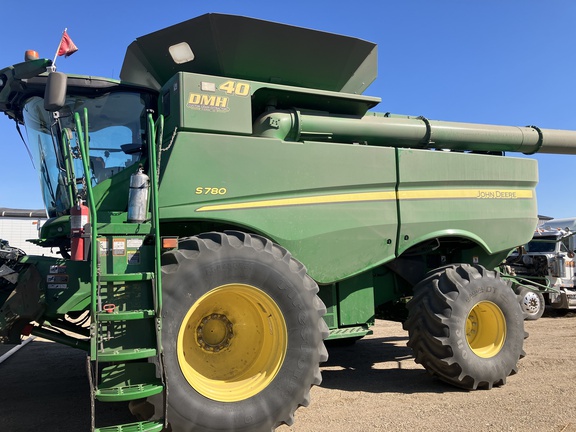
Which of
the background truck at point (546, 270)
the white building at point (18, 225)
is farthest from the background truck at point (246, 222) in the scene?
the white building at point (18, 225)

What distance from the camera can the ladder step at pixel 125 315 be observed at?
3.13m

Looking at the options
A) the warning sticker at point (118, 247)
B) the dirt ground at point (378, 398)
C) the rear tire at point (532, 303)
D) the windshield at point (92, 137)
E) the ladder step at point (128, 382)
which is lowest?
the rear tire at point (532, 303)

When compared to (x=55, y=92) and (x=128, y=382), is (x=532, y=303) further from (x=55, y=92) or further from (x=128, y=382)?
(x=55, y=92)

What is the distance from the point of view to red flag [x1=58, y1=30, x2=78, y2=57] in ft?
13.5

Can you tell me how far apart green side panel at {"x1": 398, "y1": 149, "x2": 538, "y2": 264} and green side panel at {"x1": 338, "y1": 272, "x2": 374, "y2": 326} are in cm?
55

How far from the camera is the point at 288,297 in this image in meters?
3.76

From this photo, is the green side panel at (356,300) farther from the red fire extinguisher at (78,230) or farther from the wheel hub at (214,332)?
the red fire extinguisher at (78,230)

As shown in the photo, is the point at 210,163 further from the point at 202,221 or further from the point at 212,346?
the point at 212,346

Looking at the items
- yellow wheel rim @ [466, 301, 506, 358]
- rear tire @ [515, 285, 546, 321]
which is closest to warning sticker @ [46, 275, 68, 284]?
yellow wheel rim @ [466, 301, 506, 358]

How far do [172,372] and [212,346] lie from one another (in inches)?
22.8

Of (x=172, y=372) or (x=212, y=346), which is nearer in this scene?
(x=172, y=372)

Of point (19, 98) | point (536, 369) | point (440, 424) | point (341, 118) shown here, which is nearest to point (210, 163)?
point (341, 118)

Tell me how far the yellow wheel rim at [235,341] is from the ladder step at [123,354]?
0.41 metres

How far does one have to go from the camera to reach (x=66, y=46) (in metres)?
4.15
